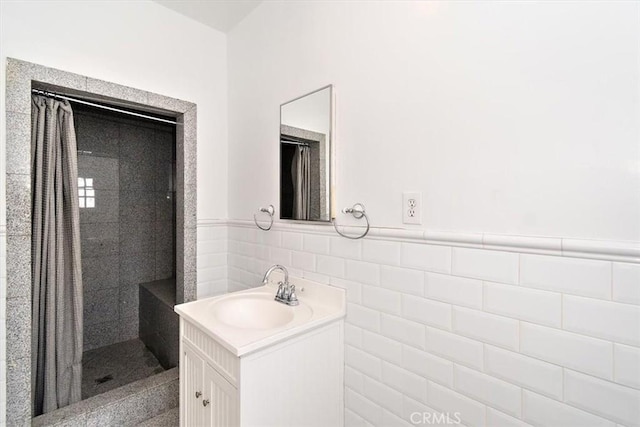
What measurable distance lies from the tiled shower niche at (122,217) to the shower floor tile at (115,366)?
63 millimetres

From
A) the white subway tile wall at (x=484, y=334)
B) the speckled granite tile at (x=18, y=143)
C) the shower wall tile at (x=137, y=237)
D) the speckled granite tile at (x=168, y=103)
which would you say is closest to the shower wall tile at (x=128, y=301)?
the shower wall tile at (x=137, y=237)

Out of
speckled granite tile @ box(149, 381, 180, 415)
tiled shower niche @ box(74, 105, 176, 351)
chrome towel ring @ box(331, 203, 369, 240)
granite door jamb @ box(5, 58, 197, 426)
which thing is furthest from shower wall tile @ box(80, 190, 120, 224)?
chrome towel ring @ box(331, 203, 369, 240)

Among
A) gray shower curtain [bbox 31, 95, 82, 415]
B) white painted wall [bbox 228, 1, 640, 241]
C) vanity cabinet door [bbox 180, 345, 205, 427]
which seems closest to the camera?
white painted wall [bbox 228, 1, 640, 241]

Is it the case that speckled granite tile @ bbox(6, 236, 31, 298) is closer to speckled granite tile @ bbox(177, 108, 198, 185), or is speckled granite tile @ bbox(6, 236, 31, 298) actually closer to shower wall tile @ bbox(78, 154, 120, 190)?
shower wall tile @ bbox(78, 154, 120, 190)

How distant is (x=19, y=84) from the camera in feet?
4.79

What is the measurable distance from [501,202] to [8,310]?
2167 mm

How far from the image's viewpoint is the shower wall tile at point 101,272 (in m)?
2.15

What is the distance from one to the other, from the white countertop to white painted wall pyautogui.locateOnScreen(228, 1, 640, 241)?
49 centimetres

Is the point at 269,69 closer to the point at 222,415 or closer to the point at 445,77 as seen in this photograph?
the point at 445,77

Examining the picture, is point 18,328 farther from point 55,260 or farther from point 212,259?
point 212,259

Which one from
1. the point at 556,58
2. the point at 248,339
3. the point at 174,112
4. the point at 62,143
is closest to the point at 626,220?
the point at 556,58

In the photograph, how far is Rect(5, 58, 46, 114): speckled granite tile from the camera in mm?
1436

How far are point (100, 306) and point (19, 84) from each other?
156 cm

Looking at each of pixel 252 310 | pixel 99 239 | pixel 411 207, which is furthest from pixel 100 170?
pixel 411 207
